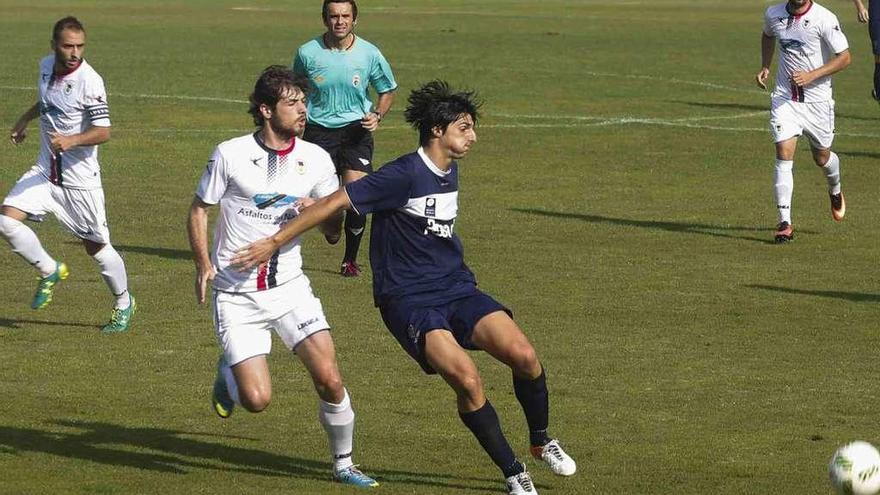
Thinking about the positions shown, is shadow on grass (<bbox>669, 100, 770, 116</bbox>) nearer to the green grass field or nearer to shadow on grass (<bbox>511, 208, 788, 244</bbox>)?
the green grass field

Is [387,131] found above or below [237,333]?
below

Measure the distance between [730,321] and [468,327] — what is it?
538cm

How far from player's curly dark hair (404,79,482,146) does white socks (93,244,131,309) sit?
4.77m

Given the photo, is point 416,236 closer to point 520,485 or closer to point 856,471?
point 520,485

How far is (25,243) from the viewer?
13.8 metres

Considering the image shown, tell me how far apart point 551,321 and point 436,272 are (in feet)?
15.6

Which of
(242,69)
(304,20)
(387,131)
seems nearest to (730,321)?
(387,131)

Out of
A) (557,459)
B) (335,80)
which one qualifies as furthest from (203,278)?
(335,80)

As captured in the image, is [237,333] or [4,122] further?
[4,122]

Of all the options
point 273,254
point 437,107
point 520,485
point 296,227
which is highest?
point 437,107

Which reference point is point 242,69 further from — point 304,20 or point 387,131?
point 304,20

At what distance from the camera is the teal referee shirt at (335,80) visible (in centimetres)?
1609

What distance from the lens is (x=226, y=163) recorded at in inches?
384

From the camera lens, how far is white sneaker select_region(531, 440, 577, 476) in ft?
32.0
